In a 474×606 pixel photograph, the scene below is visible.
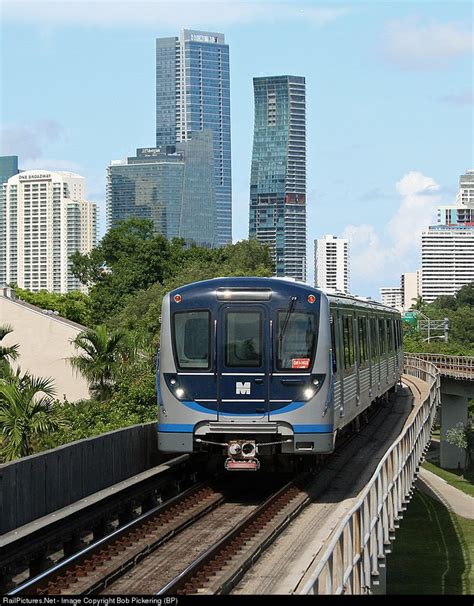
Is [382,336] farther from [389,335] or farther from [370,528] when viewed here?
[370,528]

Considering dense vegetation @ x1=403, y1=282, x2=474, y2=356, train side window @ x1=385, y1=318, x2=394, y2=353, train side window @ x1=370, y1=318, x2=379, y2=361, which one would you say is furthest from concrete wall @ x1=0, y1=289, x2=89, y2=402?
dense vegetation @ x1=403, y1=282, x2=474, y2=356

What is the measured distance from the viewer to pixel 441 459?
7719cm

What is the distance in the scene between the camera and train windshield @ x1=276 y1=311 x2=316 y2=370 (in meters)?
19.0

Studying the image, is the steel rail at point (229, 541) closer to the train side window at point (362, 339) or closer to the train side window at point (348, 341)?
the train side window at point (348, 341)

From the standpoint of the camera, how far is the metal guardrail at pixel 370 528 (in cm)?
1060

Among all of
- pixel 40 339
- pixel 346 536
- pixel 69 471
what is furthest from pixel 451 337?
pixel 346 536

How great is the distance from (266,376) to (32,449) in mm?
8289

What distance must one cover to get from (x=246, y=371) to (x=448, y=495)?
42361 mm

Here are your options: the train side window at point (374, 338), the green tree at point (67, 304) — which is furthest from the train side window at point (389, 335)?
the green tree at point (67, 304)

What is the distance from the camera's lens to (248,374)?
18.9m

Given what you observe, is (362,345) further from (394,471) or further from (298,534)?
(298,534)

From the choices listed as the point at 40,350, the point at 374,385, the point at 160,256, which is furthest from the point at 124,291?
the point at 374,385

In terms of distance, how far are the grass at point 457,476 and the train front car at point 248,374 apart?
147 ft

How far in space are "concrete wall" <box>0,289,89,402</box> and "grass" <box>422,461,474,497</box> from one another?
67.0ft
